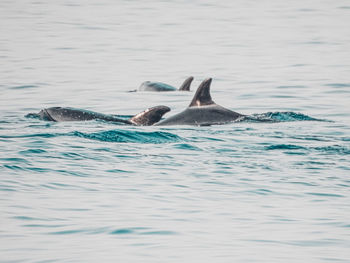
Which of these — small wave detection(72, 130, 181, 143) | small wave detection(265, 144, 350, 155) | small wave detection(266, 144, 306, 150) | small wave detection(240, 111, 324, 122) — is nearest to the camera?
small wave detection(265, 144, 350, 155)

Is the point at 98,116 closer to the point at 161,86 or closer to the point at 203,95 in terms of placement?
the point at 203,95

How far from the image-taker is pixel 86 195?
36.1 feet

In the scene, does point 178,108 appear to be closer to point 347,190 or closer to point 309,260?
point 347,190

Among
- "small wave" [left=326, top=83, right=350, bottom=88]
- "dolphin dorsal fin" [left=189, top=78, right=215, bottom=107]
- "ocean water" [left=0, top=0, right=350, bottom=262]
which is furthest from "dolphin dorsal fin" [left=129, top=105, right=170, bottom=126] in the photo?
"small wave" [left=326, top=83, right=350, bottom=88]

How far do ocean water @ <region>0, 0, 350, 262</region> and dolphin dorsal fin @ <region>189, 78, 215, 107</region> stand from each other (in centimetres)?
→ 74

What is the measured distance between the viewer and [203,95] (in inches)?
650

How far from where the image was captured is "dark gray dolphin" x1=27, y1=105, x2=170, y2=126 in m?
16.7

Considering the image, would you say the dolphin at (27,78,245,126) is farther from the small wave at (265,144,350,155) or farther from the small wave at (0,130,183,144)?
the small wave at (265,144,350,155)

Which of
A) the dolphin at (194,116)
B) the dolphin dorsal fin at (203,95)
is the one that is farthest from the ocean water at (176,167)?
the dolphin dorsal fin at (203,95)

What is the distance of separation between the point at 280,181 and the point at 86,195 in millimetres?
2605

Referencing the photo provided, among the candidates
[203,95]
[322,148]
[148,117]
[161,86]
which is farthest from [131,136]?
[161,86]

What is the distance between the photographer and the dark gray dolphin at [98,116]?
16.7 m

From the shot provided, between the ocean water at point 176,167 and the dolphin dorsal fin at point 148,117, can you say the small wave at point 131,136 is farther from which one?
the dolphin dorsal fin at point 148,117

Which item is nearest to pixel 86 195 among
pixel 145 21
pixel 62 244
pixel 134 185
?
pixel 134 185
